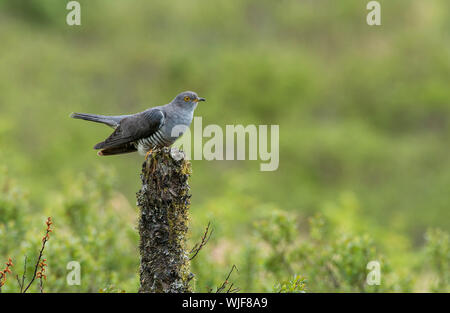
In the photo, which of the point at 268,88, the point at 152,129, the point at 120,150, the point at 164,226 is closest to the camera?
the point at 164,226

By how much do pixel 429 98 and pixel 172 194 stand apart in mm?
27112

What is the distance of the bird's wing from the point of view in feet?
16.5

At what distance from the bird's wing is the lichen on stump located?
5.19 feet

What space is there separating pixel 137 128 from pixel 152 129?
0.50 feet

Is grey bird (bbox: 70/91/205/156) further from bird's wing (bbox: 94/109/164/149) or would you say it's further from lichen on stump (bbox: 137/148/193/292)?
lichen on stump (bbox: 137/148/193/292)

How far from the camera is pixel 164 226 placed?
3.38m

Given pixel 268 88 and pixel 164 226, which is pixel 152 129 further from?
pixel 268 88

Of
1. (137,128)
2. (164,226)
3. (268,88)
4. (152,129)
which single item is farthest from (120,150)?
(268,88)

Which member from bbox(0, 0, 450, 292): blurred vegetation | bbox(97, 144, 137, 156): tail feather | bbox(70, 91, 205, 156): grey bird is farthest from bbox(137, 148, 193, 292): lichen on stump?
bbox(0, 0, 450, 292): blurred vegetation

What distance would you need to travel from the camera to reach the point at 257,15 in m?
31.9

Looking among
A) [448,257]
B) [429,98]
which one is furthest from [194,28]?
[448,257]

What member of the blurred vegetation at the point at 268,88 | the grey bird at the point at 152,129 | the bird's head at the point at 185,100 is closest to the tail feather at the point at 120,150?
the grey bird at the point at 152,129

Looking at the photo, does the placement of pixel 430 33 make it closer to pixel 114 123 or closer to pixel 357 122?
pixel 357 122

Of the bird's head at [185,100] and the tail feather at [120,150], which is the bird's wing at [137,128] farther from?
the bird's head at [185,100]
